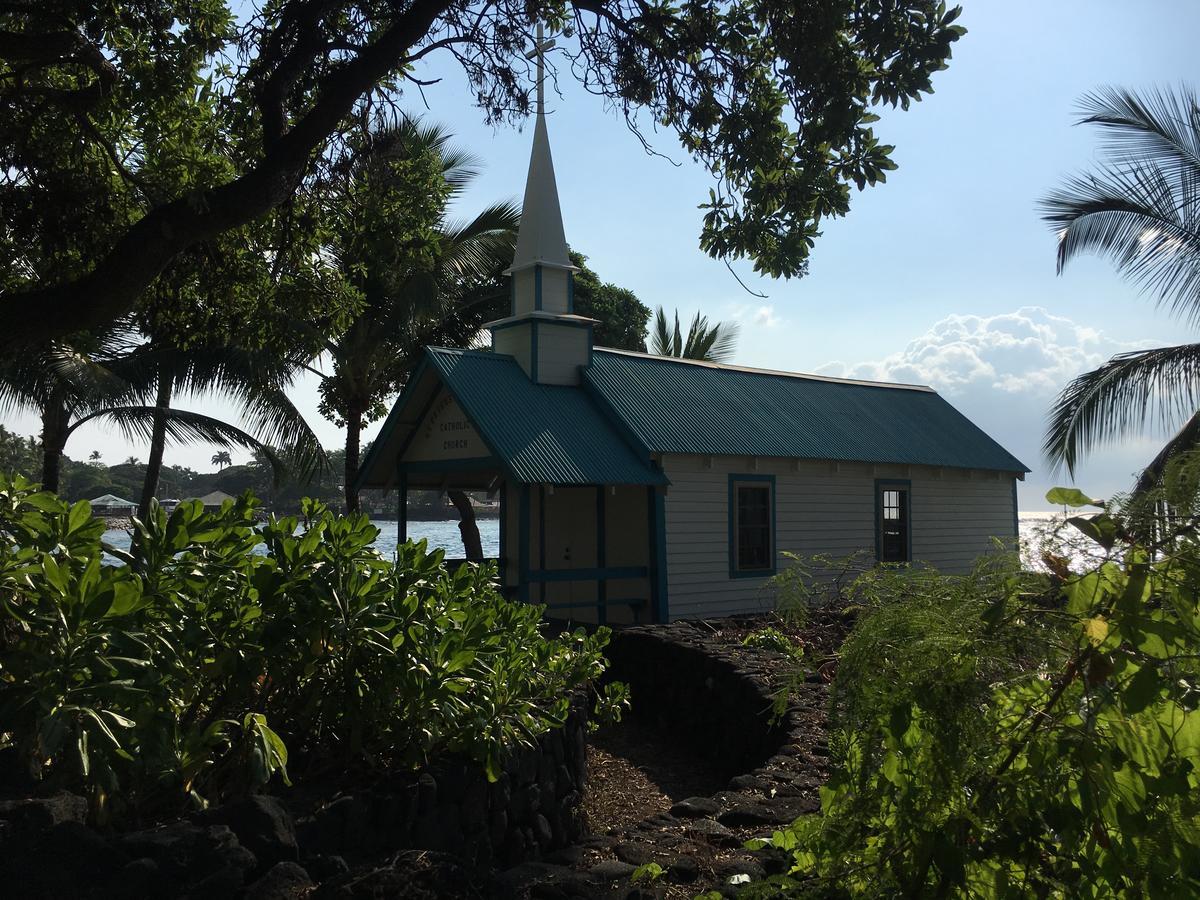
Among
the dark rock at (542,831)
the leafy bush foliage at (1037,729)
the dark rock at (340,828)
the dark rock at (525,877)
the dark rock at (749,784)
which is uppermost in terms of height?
the leafy bush foliage at (1037,729)

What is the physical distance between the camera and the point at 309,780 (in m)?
4.40

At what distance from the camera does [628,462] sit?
14.6 meters

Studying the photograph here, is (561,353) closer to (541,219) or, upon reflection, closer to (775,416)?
(541,219)

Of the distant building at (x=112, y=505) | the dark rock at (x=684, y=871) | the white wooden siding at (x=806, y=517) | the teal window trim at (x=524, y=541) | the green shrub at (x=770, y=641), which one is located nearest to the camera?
the dark rock at (x=684, y=871)

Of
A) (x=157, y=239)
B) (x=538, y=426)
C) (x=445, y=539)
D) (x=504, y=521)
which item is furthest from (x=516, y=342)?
(x=445, y=539)

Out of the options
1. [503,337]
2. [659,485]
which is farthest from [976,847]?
[503,337]

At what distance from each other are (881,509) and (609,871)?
50.2 ft

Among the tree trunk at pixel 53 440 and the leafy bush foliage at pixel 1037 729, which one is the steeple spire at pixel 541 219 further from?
the leafy bush foliage at pixel 1037 729

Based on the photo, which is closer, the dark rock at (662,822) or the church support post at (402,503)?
the dark rock at (662,822)

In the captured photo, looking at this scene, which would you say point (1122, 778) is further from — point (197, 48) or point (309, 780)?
point (197, 48)

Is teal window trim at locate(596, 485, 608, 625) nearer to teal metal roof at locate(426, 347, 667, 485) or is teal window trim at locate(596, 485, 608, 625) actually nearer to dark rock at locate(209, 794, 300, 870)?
teal metal roof at locate(426, 347, 667, 485)

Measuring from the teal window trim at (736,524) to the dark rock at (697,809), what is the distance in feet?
35.4

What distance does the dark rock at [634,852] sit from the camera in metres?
4.19

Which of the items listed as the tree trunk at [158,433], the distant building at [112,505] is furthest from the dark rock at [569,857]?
the distant building at [112,505]
